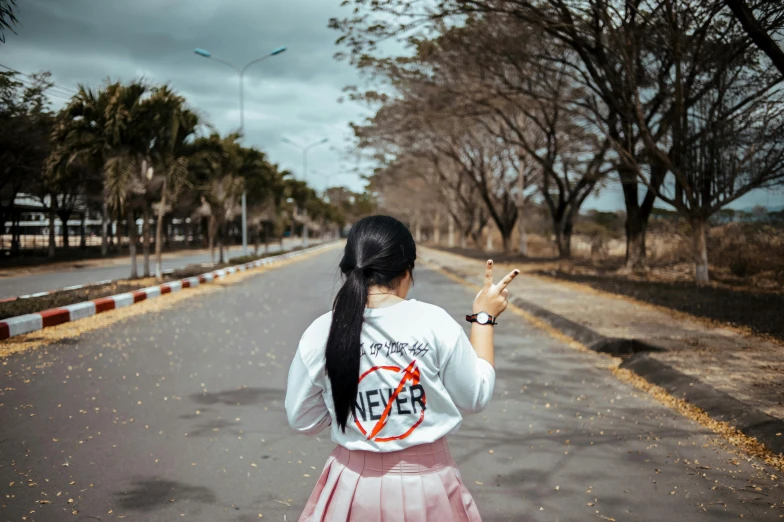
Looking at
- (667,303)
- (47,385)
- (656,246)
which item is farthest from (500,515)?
(656,246)

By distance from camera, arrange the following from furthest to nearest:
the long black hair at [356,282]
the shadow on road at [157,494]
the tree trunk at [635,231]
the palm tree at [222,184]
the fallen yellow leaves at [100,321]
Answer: the palm tree at [222,184]
the tree trunk at [635,231]
the fallen yellow leaves at [100,321]
the shadow on road at [157,494]
the long black hair at [356,282]

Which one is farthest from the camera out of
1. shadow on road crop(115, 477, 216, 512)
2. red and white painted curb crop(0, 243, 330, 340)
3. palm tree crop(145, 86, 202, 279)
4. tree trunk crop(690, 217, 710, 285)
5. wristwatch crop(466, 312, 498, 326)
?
palm tree crop(145, 86, 202, 279)

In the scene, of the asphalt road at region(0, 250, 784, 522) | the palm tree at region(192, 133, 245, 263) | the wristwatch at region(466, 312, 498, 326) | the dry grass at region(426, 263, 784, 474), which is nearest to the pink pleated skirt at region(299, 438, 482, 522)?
the wristwatch at region(466, 312, 498, 326)

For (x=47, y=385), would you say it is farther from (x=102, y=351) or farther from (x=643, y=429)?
(x=643, y=429)

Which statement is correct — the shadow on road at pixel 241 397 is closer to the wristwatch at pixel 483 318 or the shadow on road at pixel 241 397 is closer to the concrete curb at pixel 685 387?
the concrete curb at pixel 685 387

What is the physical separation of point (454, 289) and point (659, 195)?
5.31 m

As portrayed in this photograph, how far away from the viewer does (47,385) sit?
526 centimetres

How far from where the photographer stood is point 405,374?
1721 mm

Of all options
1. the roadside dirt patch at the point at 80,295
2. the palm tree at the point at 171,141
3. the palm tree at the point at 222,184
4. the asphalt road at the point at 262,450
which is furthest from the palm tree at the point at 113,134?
the asphalt road at the point at 262,450

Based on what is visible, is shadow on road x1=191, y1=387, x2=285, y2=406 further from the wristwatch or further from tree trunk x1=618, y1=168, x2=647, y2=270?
tree trunk x1=618, y1=168, x2=647, y2=270

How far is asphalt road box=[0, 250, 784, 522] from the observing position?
3295 millimetres

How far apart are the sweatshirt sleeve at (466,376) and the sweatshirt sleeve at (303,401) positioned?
356mm

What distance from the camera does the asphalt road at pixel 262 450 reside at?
3295 mm

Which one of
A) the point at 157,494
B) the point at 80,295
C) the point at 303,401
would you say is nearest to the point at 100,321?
the point at 80,295
